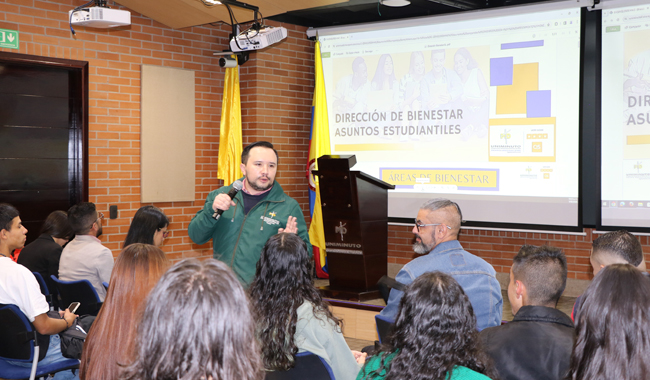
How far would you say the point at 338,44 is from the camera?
591 cm

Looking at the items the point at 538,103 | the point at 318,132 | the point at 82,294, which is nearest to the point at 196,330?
the point at 82,294

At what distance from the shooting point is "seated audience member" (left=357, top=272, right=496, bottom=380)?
1394 millimetres

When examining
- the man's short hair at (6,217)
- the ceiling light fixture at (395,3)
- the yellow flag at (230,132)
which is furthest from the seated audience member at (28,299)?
the ceiling light fixture at (395,3)

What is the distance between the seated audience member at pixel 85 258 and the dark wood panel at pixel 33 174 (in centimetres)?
154

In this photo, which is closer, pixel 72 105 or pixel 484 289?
pixel 484 289

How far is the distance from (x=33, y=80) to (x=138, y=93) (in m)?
0.91

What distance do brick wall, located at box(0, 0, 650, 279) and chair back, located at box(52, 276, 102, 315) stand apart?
6.31ft

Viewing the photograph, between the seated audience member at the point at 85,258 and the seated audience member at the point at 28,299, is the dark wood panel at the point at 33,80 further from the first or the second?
the seated audience member at the point at 28,299

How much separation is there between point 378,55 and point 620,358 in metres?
4.64

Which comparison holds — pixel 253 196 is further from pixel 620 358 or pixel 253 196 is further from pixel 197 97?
pixel 197 97

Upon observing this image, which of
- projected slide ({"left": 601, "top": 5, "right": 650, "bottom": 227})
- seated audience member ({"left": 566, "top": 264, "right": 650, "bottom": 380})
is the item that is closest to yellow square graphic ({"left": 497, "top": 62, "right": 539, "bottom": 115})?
projected slide ({"left": 601, "top": 5, "right": 650, "bottom": 227})

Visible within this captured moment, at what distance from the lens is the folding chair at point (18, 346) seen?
8.65 ft

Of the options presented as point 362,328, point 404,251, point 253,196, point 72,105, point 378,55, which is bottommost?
point 362,328

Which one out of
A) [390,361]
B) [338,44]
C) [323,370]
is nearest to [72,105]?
[338,44]
